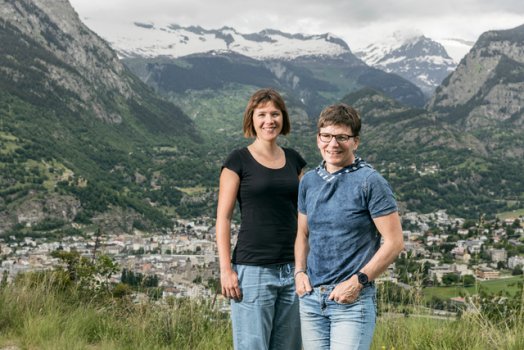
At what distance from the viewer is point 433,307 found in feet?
22.0

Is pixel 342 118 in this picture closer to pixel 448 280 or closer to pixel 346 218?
pixel 346 218

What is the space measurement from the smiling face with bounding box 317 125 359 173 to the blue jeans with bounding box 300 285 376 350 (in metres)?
0.86

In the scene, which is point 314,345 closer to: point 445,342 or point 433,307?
point 445,342

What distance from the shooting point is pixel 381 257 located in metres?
3.68

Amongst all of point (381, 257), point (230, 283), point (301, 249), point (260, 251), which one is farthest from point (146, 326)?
point (381, 257)

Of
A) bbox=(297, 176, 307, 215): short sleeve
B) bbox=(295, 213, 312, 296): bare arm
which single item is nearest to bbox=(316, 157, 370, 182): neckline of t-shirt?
bbox=(297, 176, 307, 215): short sleeve

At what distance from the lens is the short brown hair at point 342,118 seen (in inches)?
155

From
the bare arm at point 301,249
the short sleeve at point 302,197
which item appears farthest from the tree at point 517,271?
the short sleeve at point 302,197

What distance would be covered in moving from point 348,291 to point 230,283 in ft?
3.34

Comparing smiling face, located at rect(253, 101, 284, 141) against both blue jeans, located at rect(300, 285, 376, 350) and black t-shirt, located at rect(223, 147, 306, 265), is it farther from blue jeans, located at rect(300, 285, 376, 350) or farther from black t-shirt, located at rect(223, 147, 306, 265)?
blue jeans, located at rect(300, 285, 376, 350)

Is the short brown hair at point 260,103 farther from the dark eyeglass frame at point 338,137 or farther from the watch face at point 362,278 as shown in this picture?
the watch face at point 362,278

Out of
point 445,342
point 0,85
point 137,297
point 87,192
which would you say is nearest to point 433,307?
point 445,342

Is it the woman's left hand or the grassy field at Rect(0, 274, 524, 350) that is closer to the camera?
the woman's left hand

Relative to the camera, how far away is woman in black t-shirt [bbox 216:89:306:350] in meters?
4.30
